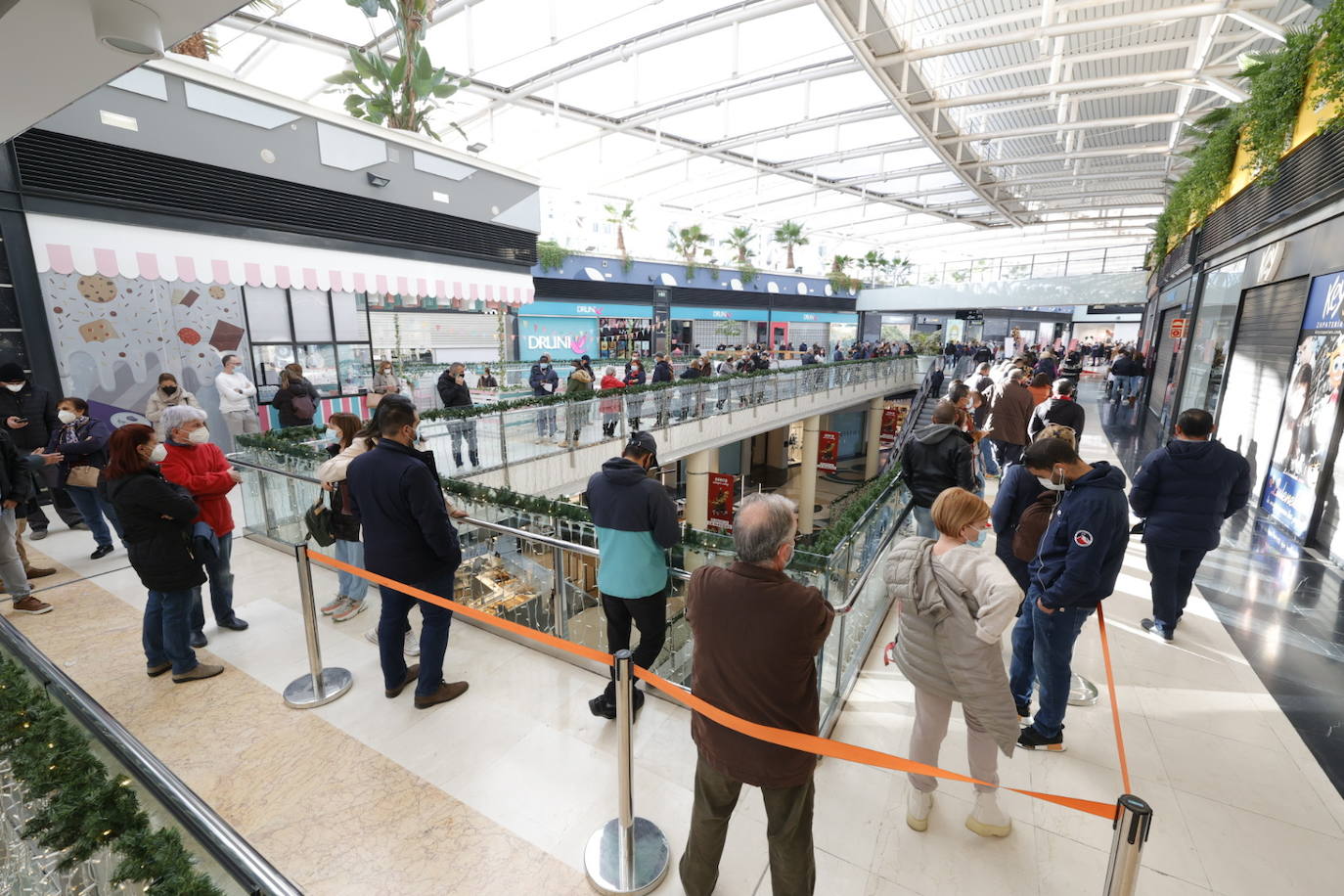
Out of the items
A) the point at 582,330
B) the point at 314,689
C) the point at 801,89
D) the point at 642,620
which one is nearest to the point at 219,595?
the point at 314,689

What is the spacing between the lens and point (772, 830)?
207 cm

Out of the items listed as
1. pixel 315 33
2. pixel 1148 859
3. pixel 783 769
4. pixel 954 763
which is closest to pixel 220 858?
pixel 783 769

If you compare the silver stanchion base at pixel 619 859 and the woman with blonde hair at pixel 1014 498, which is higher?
the woman with blonde hair at pixel 1014 498

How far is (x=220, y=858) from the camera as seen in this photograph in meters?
1.30

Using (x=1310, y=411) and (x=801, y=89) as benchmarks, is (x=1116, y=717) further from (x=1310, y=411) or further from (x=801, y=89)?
(x=801, y=89)

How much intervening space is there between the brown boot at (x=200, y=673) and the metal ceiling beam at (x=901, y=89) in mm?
11918

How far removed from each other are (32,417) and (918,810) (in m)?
8.33

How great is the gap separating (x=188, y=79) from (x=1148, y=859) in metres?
11.5

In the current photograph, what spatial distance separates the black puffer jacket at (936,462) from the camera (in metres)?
4.49

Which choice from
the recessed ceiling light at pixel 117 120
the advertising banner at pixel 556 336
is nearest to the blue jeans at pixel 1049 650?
the recessed ceiling light at pixel 117 120

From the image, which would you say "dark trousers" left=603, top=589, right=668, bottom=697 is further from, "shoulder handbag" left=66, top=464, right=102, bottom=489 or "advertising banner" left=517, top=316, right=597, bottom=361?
"advertising banner" left=517, top=316, right=597, bottom=361

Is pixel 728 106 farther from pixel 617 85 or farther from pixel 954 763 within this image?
pixel 954 763

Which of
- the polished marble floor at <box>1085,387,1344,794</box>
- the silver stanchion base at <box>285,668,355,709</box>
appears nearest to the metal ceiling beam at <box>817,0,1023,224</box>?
the polished marble floor at <box>1085,387,1344,794</box>

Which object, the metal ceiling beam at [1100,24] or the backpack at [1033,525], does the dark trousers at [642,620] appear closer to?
the backpack at [1033,525]
